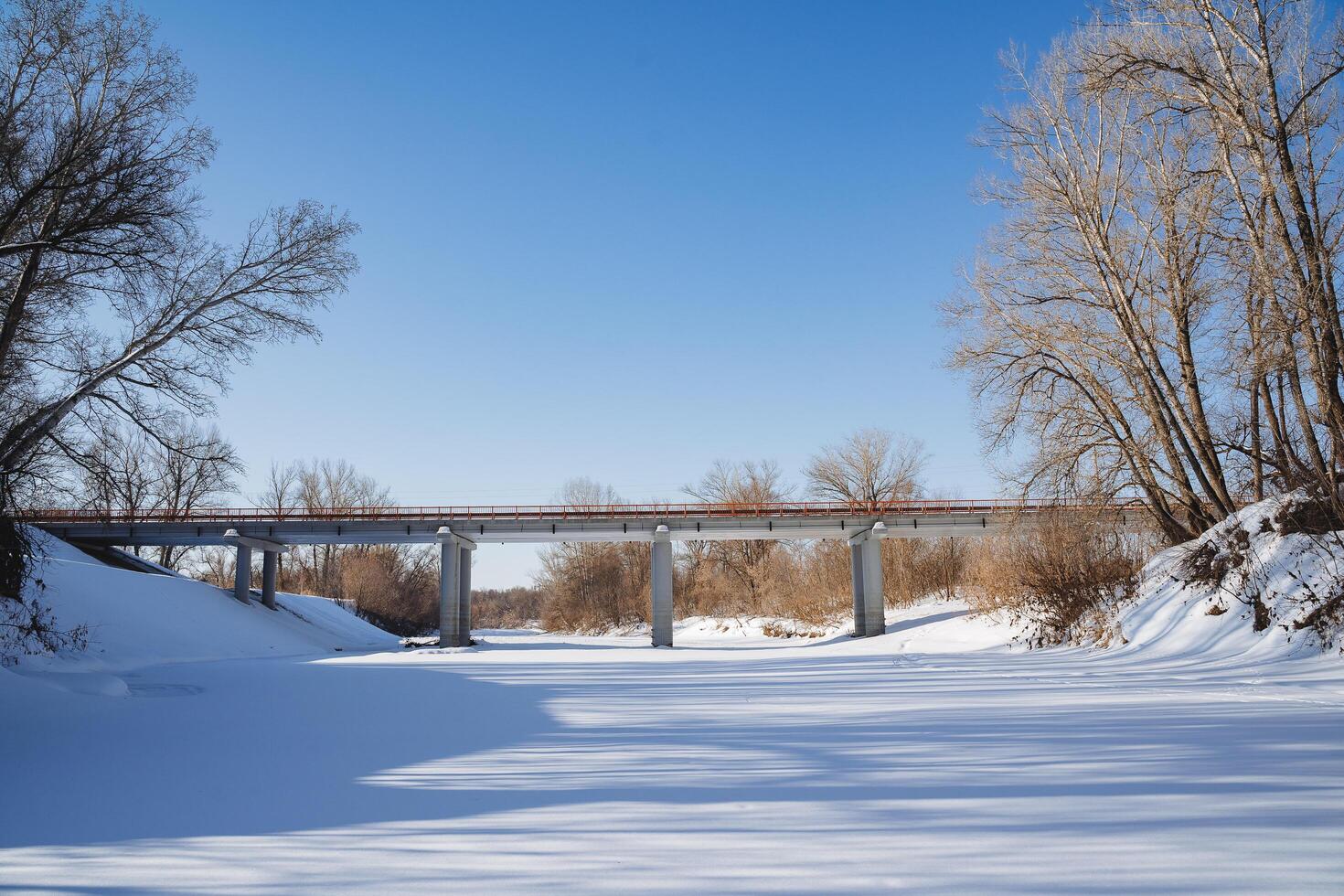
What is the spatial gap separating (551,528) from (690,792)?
35.5 meters

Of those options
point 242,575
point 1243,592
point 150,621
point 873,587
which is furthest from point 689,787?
point 242,575

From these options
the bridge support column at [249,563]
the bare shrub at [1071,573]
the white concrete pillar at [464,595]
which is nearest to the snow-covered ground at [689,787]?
the bare shrub at [1071,573]

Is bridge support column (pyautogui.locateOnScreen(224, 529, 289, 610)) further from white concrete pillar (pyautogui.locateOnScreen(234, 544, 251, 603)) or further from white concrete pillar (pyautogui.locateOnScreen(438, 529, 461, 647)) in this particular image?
white concrete pillar (pyautogui.locateOnScreen(438, 529, 461, 647))

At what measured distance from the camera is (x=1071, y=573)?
19.7m

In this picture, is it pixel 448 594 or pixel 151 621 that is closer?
pixel 151 621

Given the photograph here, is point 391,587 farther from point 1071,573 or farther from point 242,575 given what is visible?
point 1071,573

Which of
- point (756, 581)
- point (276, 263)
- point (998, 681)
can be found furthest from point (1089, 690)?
point (756, 581)

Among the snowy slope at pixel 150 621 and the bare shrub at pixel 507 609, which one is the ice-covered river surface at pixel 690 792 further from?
the bare shrub at pixel 507 609

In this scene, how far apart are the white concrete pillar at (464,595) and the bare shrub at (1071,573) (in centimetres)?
2703

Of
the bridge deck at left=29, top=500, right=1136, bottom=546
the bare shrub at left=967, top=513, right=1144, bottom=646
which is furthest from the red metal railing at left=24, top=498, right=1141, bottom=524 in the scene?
the bare shrub at left=967, top=513, right=1144, bottom=646

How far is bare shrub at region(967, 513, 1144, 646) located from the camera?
62.1 feet

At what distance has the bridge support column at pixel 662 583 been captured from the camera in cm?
→ 3778

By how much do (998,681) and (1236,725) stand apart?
15.8ft

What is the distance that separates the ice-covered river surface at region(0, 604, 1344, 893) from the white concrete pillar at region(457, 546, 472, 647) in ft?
101
